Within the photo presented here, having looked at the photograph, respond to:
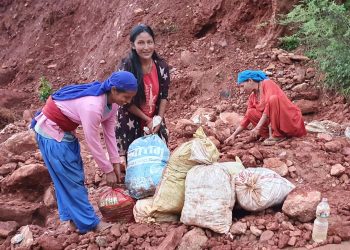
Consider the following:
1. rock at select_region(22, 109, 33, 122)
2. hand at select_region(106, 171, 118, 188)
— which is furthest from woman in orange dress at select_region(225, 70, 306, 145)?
rock at select_region(22, 109, 33, 122)

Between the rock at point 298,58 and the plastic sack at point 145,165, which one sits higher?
the rock at point 298,58

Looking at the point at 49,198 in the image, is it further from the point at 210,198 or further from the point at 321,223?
the point at 321,223

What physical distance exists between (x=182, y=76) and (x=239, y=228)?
465 centimetres

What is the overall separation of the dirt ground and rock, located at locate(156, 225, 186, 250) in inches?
2.4

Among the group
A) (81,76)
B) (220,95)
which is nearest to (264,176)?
(220,95)

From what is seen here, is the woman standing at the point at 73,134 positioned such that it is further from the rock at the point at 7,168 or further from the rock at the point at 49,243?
the rock at the point at 7,168

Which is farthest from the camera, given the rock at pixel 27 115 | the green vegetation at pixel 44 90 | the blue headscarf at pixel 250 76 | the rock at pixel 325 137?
the green vegetation at pixel 44 90

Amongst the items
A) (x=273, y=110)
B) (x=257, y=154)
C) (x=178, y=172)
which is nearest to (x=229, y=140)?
(x=273, y=110)

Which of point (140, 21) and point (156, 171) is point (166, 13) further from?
point (156, 171)

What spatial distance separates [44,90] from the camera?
9.31 metres

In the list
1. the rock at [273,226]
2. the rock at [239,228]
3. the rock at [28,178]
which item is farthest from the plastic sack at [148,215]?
the rock at [28,178]

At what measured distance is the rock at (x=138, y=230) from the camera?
3488 millimetres

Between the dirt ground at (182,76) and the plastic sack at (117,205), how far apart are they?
138mm

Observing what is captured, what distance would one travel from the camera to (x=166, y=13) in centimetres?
882
